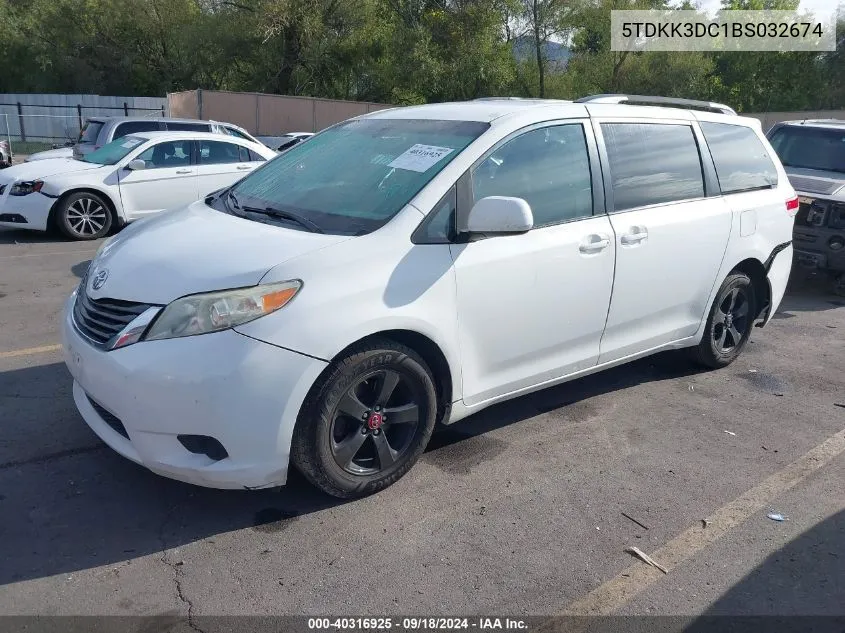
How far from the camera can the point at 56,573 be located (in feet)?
9.89

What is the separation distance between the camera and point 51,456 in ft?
12.8

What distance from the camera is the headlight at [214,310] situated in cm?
314

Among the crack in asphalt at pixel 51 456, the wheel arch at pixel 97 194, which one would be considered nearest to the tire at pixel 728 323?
the crack in asphalt at pixel 51 456

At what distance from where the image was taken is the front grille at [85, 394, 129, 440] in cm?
338

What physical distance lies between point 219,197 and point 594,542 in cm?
282

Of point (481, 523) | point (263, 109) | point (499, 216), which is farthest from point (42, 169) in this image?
point (263, 109)

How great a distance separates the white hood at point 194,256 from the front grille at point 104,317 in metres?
0.03

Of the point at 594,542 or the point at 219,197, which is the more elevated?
the point at 219,197

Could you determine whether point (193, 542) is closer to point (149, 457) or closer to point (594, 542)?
point (149, 457)

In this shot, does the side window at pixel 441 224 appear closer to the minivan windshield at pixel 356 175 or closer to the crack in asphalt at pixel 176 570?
the minivan windshield at pixel 356 175

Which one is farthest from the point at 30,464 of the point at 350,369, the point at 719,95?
the point at 719,95

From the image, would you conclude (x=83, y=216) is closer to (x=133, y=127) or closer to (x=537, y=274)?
(x=133, y=127)

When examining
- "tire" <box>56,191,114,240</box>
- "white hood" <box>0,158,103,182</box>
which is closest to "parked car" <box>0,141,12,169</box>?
"white hood" <box>0,158,103,182</box>

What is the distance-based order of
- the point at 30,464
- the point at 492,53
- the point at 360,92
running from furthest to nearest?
the point at 360,92, the point at 492,53, the point at 30,464
